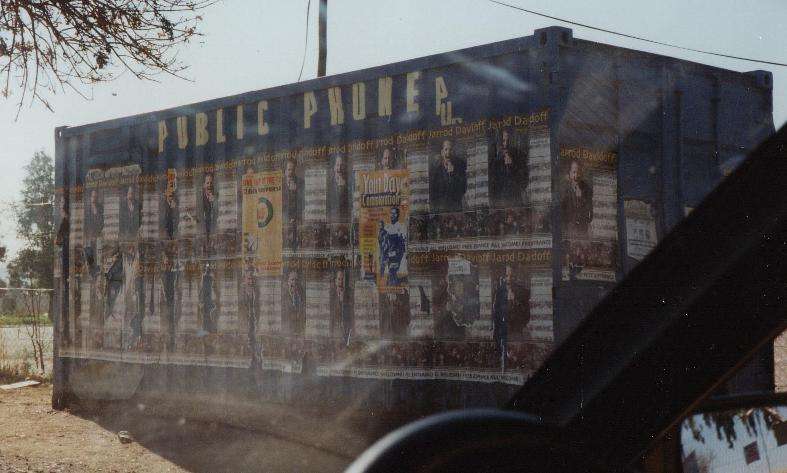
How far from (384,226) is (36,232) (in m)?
63.6

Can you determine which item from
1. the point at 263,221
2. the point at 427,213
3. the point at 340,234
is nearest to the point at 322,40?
the point at 263,221

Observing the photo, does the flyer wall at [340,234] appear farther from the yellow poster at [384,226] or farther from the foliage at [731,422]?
the foliage at [731,422]

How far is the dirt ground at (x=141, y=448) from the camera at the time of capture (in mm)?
6414

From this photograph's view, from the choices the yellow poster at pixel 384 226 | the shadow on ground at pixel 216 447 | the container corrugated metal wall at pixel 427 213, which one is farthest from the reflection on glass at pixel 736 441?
the shadow on ground at pixel 216 447

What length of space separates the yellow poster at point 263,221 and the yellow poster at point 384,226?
0.98 m

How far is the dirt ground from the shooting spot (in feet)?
21.0

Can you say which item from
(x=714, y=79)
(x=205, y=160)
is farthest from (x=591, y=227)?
(x=205, y=160)

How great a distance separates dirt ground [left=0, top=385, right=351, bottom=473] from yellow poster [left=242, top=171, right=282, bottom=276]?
144 centimetres

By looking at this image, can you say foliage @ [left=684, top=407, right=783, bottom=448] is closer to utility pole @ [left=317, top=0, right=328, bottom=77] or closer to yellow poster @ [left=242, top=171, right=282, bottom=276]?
yellow poster @ [left=242, top=171, right=282, bottom=276]

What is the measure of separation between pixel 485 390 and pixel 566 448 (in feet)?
15.8

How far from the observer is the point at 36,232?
64.3 m

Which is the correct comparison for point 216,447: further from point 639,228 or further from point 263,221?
point 639,228

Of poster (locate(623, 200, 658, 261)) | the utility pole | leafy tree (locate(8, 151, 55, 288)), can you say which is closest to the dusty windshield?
poster (locate(623, 200, 658, 261))

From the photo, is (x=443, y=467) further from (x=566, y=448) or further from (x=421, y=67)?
(x=421, y=67)
